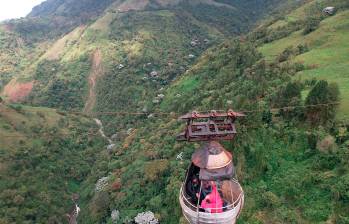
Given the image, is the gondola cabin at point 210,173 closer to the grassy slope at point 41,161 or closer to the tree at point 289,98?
the tree at point 289,98

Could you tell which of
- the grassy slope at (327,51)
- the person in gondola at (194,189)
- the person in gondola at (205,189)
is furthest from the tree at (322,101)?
the person in gondola at (205,189)

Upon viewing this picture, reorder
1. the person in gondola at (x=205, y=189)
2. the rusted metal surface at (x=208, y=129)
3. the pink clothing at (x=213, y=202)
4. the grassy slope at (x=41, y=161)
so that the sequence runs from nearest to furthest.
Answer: the rusted metal surface at (x=208, y=129)
the pink clothing at (x=213, y=202)
the person in gondola at (x=205, y=189)
the grassy slope at (x=41, y=161)

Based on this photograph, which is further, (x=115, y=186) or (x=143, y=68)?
(x=143, y=68)

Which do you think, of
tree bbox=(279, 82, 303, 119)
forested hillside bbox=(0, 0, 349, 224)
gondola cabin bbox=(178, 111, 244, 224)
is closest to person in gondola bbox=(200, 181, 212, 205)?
gondola cabin bbox=(178, 111, 244, 224)

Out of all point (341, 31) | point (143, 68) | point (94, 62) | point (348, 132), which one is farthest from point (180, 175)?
point (94, 62)

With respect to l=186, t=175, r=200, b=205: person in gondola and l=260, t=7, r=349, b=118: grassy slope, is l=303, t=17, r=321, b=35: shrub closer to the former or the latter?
l=260, t=7, r=349, b=118: grassy slope

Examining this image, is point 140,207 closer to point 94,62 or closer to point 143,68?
point 143,68

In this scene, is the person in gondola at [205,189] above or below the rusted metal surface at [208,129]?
below

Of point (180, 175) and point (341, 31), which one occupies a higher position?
point (341, 31)

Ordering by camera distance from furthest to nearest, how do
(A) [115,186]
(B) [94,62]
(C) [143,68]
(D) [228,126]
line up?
(B) [94,62] < (C) [143,68] < (A) [115,186] < (D) [228,126]
